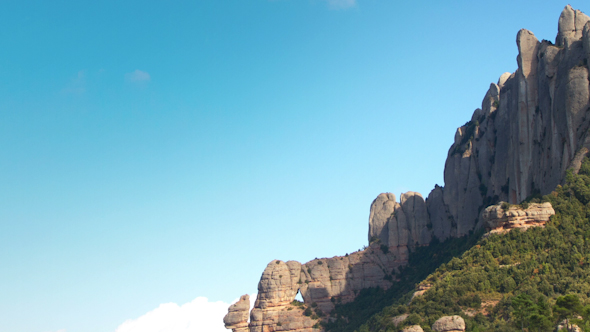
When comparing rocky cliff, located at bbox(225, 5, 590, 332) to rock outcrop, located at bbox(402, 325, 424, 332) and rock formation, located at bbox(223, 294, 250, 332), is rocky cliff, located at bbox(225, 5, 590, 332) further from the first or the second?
rock outcrop, located at bbox(402, 325, 424, 332)

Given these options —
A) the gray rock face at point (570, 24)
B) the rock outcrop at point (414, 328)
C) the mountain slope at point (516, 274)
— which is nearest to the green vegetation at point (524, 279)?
the mountain slope at point (516, 274)

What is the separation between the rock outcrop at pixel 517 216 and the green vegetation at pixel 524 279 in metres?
1.19

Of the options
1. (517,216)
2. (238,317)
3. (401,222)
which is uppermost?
(401,222)

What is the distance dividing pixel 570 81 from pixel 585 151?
439 inches

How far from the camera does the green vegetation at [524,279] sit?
6619 cm

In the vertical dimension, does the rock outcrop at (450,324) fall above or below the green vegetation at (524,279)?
below

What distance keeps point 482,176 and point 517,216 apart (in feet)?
119

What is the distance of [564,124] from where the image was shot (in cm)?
9281

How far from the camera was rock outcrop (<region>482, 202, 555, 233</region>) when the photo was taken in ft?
281

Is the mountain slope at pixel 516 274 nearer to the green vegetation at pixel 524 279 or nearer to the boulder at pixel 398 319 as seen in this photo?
the green vegetation at pixel 524 279

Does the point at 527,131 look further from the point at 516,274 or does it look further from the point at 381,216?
the point at 381,216

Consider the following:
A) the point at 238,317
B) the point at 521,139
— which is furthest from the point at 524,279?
the point at 238,317

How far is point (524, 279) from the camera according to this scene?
252 feet

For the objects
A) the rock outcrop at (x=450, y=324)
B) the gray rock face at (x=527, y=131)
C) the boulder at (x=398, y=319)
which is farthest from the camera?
the gray rock face at (x=527, y=131)
